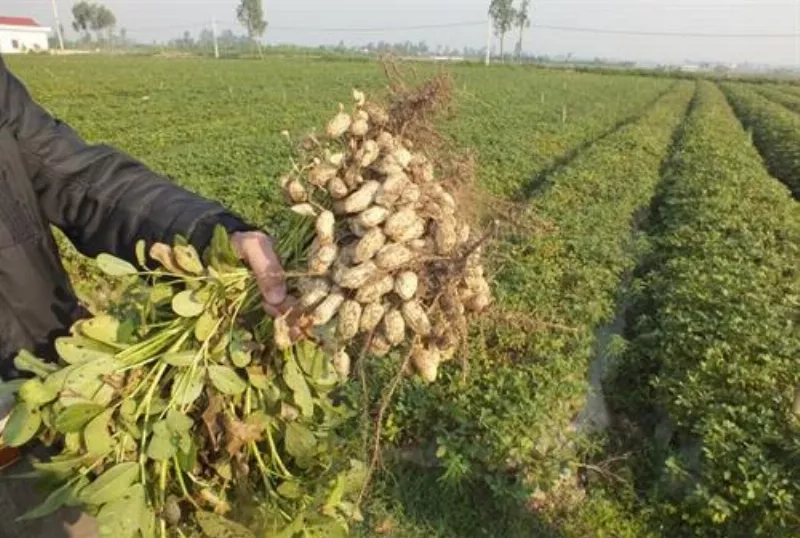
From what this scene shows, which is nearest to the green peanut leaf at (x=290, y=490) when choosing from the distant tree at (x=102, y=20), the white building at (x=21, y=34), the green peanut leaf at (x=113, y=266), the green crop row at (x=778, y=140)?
the green peanut leaf at (x=113, y=266)

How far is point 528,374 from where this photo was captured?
3.81m

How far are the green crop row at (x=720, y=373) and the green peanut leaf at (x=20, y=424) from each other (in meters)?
2.90

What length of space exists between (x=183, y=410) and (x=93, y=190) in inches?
30.0

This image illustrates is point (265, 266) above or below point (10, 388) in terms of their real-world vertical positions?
above

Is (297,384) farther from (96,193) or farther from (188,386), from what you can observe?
(96,193)

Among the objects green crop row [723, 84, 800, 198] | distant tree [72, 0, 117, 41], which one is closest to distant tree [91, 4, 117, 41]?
distant tree [72, 0, 117, 41]

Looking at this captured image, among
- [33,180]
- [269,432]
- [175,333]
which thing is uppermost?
[33,180]

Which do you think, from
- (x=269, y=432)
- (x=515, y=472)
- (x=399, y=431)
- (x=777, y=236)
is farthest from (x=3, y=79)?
(x=777, y=236)

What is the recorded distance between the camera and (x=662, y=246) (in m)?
6.99

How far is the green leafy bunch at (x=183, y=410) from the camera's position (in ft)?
4.46

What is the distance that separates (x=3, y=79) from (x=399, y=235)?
3.87 ft

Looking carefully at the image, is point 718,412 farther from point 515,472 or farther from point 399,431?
point 399,431

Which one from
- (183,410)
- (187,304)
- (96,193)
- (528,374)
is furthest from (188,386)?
(528,374)

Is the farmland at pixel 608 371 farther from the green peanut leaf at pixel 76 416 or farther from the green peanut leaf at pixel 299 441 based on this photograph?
the green peanut leaf at pixel 76 416
